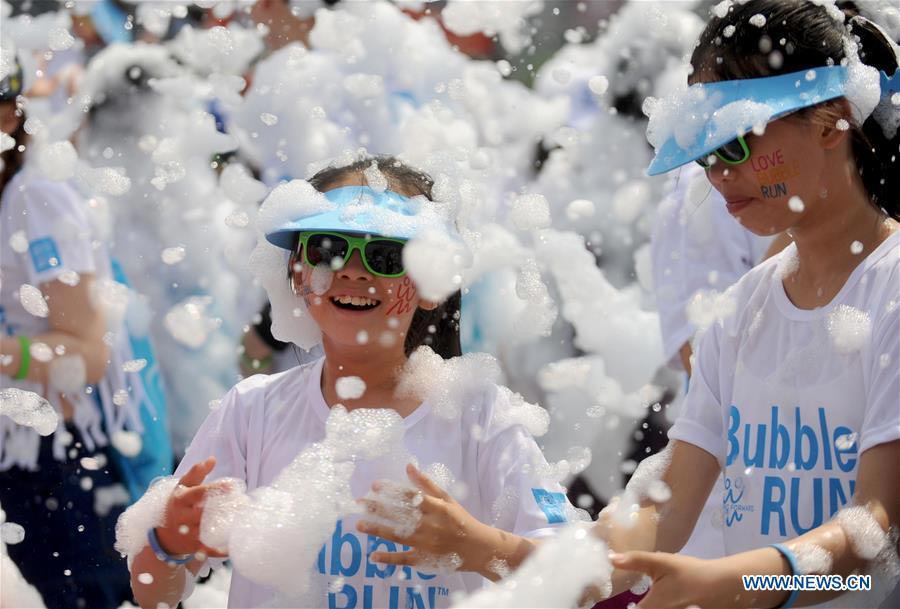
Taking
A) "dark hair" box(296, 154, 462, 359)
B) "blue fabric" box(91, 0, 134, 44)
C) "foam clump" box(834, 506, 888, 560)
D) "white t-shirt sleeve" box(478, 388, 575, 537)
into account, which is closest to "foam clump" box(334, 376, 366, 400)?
"dark hair" box(296, 154, 462, 359)

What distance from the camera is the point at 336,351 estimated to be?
220cm

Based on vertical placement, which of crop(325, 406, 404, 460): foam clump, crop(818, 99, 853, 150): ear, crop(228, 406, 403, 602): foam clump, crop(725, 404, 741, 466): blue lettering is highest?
crop(818, 99, 853, 150): ear

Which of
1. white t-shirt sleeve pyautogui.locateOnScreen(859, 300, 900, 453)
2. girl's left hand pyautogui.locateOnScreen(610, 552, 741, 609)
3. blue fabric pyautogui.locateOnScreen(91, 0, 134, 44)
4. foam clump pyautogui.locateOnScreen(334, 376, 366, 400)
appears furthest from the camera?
blue fabric pyautogui.locateOnScreen(91, 0, 134, 44)

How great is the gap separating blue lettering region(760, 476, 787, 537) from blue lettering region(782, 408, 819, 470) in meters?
0.04

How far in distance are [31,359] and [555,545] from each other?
146 cm

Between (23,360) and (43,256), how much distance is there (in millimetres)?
235

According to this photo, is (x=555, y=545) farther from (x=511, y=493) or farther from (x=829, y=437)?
(x=829, y=437)

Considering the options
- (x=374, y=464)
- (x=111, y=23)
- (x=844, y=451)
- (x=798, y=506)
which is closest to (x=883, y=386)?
(x=844, y=451)

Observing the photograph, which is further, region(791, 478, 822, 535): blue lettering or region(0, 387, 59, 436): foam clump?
region(0, 387, 59, 436): foam clump

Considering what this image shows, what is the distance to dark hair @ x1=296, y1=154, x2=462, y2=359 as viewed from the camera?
2.27 meters

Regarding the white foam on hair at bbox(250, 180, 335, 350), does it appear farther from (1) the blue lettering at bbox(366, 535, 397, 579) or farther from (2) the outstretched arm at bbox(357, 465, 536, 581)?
(2) the outstretched arm at bbox(357, 465, 536, 581)

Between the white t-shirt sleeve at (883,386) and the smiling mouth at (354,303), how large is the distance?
80 cm

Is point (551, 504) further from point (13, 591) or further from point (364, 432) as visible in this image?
point (13, 591)

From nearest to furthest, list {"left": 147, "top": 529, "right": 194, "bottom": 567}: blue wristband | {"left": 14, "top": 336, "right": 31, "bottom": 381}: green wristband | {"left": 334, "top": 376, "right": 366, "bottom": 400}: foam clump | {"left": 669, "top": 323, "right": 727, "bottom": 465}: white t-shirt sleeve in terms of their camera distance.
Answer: {"left": 147, "top": 529, "right": 194, "bottom": 567}: blue wristband → {"left": 669, "top": 323, "right": 727, "bottom": 465}: white t-shirt sleeve → {"left": 334, "top": 376, "right": 366, "bottom": 400}: foam clump → {"left": 14, "top": 336, "right": 31, "bottom": 381}: green wristband
